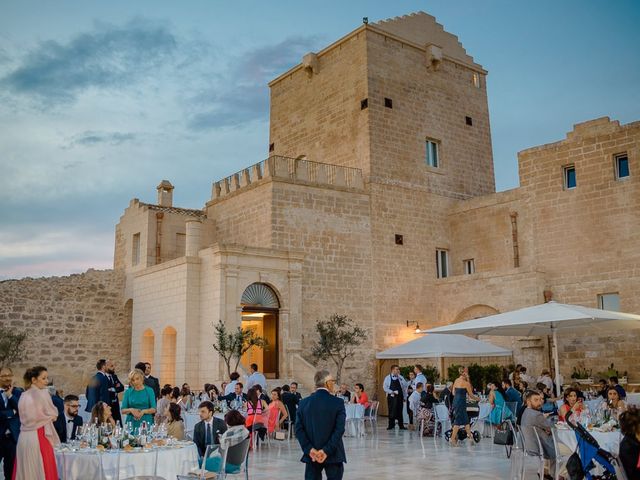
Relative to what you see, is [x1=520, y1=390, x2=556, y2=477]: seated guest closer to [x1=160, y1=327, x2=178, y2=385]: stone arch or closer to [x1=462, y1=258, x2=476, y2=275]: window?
[x1=160, y1=327, x2=178, y2=385]: stone arch

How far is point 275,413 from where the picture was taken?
11500mm

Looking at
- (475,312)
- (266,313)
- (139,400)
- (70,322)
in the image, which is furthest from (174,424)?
(475,312)

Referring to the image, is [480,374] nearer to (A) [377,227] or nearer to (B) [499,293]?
(B) [499,293]

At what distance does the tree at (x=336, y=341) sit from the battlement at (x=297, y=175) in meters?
4.12

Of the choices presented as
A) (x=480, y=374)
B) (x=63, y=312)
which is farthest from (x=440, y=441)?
(x=63, y=312)

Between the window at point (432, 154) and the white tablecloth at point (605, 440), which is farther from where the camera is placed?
the window at point (432, 154)

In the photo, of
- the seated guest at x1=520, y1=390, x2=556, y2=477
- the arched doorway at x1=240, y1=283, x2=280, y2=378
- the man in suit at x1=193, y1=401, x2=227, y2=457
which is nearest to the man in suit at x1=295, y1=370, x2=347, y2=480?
the man in suit at x1=193, y1=401, x2=227, y2=457

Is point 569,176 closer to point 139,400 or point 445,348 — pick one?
point 445,348

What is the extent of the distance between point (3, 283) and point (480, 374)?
13.1 m

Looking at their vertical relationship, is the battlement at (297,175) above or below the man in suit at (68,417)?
above

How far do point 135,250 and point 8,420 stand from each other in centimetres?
1633

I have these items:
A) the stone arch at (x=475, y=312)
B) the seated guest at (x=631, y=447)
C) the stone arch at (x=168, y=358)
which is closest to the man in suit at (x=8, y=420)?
the seated guest at (x=631, y=447)

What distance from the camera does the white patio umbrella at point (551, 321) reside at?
1138 centimetres

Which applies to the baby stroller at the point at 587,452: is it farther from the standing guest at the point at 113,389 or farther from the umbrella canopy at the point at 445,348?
the umbrella canopy at the point at 445,348
